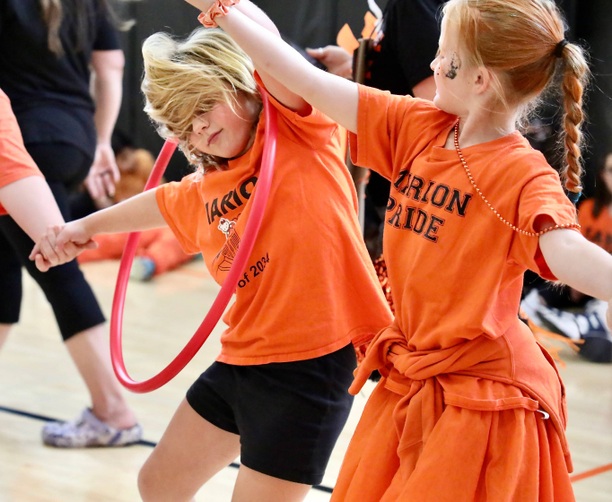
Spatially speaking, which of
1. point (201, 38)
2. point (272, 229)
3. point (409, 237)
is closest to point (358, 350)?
point (272, 229)

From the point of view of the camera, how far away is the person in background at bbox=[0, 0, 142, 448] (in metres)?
2.68

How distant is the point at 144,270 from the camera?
4938 mm

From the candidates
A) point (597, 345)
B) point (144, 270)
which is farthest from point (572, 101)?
point (144, 270)

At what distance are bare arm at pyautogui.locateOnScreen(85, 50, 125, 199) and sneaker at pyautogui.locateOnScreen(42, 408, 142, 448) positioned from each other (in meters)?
0.77

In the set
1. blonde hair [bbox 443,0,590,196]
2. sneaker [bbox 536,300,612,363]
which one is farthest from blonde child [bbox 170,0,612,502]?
sneaker [bbox 536,300,612,363]

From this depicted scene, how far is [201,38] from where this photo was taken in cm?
182

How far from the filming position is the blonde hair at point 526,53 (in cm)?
140

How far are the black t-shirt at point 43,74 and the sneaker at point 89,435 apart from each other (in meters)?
0.81

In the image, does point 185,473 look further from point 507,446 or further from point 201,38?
point 201,38

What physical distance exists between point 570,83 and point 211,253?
78cm

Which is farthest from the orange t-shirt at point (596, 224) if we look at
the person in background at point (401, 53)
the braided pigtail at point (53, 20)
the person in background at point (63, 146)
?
the braided pigtail at point (53, 20)

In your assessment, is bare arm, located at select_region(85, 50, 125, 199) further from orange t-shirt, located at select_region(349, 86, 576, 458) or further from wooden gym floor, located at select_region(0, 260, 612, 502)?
orange t-shirt, located at select_region(349, 86, 576, 458)

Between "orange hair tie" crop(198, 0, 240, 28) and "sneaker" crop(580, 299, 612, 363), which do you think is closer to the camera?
"orange hair tie" crop(198, 0, 240, 28)

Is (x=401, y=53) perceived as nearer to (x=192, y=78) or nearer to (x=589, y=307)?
(x=192, y=78)
